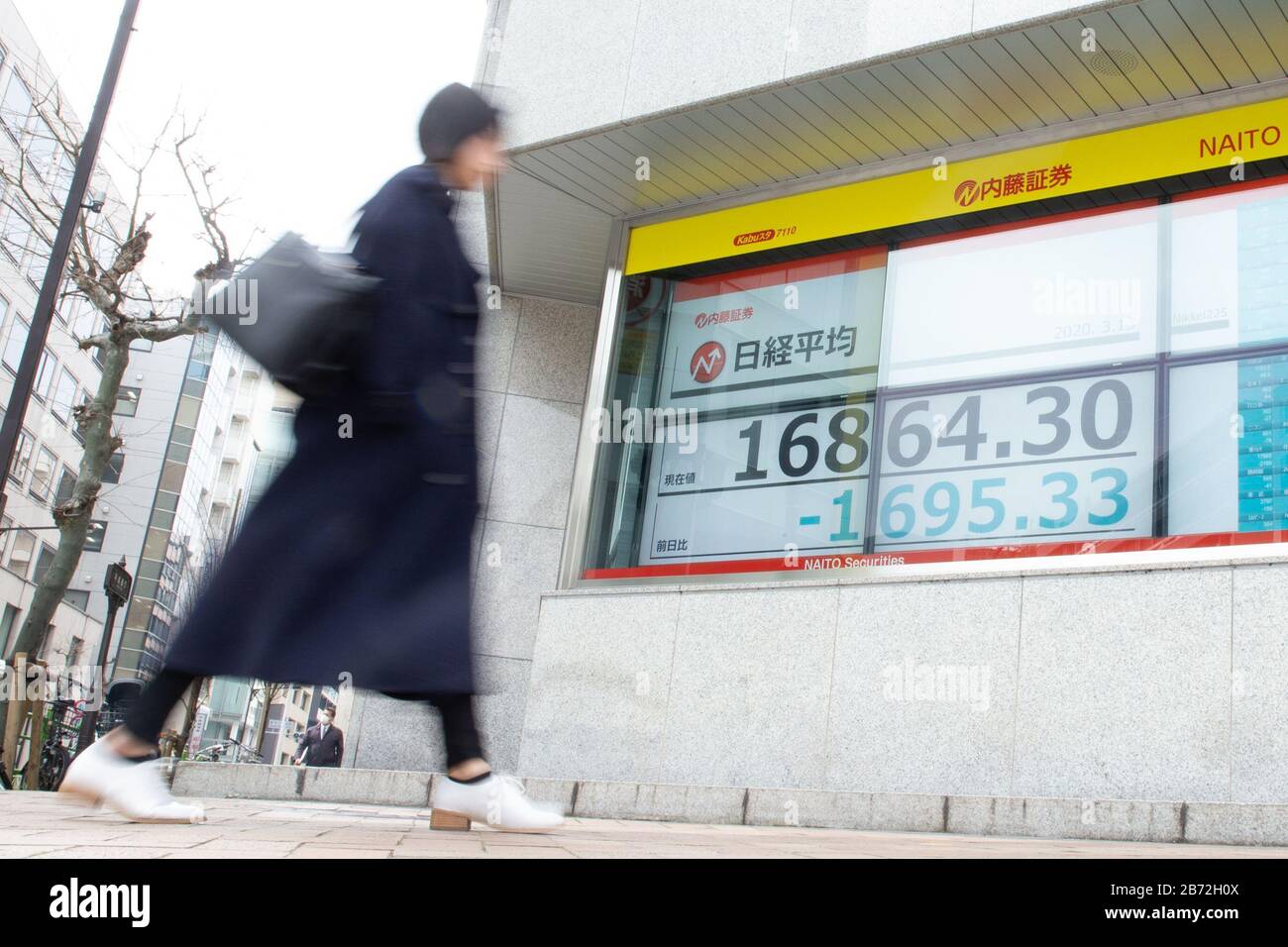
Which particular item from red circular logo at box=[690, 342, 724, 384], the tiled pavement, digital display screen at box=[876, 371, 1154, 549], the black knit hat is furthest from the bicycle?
the black knit hat

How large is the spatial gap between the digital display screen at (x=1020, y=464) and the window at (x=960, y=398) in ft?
0.04

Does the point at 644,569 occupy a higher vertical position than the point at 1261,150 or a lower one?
lower

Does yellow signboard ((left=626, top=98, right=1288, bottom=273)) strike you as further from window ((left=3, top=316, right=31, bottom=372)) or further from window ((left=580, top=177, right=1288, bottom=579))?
window ((left=3, top=316, right=31, bottom=372))

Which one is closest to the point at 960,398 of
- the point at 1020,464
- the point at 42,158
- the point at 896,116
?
the point at 1020,464

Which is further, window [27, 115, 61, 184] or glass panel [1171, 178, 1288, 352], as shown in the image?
window [27, 115, 61, 184]

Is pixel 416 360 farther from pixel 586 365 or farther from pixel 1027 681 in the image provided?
pixel 586 365

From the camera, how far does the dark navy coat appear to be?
10.1 feet

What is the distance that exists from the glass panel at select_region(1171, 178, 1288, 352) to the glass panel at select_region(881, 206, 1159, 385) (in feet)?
0.52

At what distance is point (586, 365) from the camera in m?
10.6
